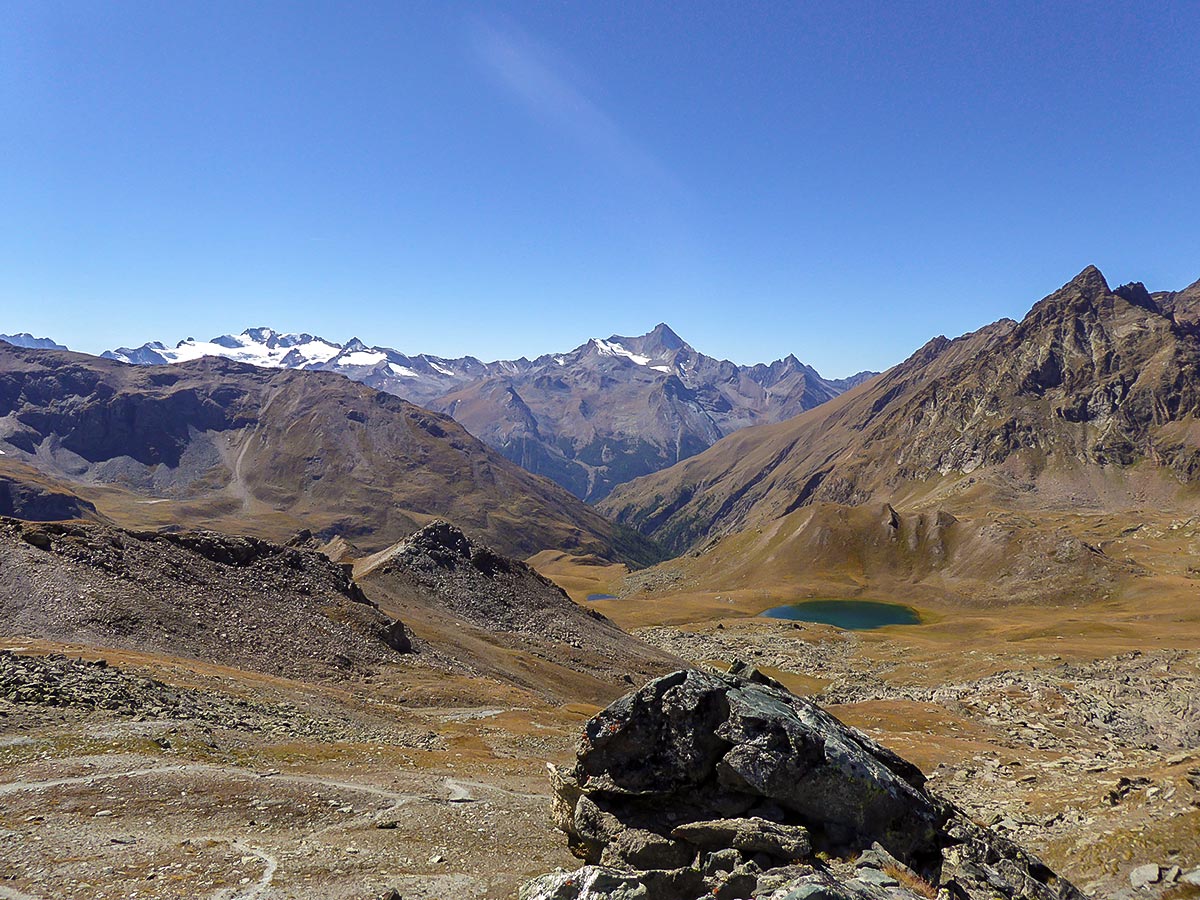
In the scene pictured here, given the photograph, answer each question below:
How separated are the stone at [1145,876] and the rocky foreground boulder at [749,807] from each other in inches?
136

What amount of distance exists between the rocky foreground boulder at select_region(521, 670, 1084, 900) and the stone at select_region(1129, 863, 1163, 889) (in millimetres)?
3444

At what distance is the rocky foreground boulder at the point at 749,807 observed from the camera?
1902 centimetres

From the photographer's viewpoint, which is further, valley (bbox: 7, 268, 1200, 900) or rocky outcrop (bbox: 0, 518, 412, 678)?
rocky outcrop (bbox: 0, 518, 412, 678)

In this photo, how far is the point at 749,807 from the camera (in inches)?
835

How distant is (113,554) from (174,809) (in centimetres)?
4242

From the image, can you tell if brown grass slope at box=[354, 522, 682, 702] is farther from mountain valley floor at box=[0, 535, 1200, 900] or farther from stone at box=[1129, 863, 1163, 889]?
stone at box=[1129, 863, 1163, 889]

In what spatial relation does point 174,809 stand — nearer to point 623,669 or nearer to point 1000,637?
point 623,669

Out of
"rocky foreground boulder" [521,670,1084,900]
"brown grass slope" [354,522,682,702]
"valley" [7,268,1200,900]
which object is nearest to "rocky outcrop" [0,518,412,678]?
"valley" [7,268,1200,900]

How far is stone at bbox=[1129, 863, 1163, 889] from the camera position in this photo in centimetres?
2247

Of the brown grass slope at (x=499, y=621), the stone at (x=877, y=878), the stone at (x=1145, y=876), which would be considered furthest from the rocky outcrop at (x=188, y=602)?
the stone at (x=1145, y=876)

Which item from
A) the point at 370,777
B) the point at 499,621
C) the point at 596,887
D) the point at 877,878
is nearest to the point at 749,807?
the point at 877,878

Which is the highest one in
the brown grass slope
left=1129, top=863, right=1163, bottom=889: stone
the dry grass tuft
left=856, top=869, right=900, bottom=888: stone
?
left=856, top=869, right=900, bottom=888: stone

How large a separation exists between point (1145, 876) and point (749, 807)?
1460cm

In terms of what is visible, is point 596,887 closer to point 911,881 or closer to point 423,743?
point 911,881
